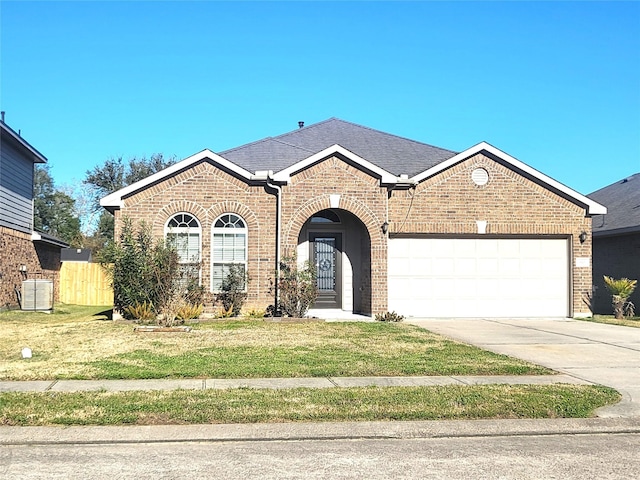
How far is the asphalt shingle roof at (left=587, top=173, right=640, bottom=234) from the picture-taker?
20.3m

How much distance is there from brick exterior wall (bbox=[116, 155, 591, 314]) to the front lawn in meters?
2.48

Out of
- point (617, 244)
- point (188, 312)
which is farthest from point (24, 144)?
point (617, 244)

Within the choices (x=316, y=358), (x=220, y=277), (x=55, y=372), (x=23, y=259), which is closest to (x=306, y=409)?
(x=316, y=358)

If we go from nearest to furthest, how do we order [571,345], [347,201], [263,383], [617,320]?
[263,383], [571,345], [347,201], [617,320]

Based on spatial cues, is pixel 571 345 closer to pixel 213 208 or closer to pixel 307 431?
pixel 307 431

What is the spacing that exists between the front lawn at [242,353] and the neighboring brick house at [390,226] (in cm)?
266

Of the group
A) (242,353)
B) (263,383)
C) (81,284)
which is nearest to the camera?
(263,383)

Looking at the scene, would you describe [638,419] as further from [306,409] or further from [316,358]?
[316,358]

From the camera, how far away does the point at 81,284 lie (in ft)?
91.2

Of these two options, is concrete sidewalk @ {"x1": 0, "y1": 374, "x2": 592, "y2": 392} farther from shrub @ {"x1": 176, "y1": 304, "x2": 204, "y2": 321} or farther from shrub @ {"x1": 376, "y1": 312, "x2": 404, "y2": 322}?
shrub @ {"x1": 376, "y1": 312, "x2": 404, "y2": 322}

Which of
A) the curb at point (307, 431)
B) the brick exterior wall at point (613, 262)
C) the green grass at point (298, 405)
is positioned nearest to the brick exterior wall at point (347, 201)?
the brick exterior wall at point (613, 262)

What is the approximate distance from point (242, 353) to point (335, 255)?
8.15 m

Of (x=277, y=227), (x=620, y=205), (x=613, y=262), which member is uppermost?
(x=620, y=205)

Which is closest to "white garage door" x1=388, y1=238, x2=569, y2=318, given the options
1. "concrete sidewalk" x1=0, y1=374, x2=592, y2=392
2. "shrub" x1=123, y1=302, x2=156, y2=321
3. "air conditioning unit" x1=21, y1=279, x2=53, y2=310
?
"shrub" x1=123, y1=302, x2=156, y2=321
